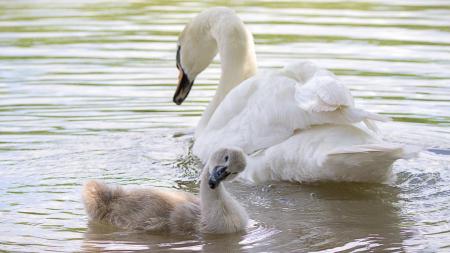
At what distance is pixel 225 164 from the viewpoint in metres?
7.18

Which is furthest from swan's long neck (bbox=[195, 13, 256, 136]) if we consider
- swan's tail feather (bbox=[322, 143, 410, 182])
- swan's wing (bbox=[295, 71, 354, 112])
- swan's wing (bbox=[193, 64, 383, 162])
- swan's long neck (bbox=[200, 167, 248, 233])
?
swan's long neck (bbox=[200, 167, 248, 233])

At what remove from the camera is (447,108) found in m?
10.9

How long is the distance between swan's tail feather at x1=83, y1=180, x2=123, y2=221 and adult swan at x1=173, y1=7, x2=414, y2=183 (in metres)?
1.32

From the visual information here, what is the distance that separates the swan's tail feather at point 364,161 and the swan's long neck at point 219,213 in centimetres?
98

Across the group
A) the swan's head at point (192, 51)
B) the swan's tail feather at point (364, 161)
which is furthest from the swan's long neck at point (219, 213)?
the swan's head at point (192, 51)

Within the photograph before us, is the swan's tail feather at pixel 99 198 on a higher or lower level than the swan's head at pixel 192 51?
lower

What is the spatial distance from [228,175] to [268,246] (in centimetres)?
52

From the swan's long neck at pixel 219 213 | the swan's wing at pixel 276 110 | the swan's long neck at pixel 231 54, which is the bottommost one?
the swan's long neck at pixel 219 213

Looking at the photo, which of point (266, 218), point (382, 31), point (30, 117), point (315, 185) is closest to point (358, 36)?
point (382, 31)

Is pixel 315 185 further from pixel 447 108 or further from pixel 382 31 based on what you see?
pixel 382 31

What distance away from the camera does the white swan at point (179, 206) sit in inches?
284

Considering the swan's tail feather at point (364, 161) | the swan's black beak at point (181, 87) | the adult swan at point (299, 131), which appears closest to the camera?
the swan's tail feather at point (364, 161)

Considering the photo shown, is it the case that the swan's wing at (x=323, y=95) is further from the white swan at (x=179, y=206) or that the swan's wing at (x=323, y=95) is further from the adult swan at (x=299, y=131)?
the white swan at (x=179, y=206)

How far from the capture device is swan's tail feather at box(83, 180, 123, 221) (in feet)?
25.0
